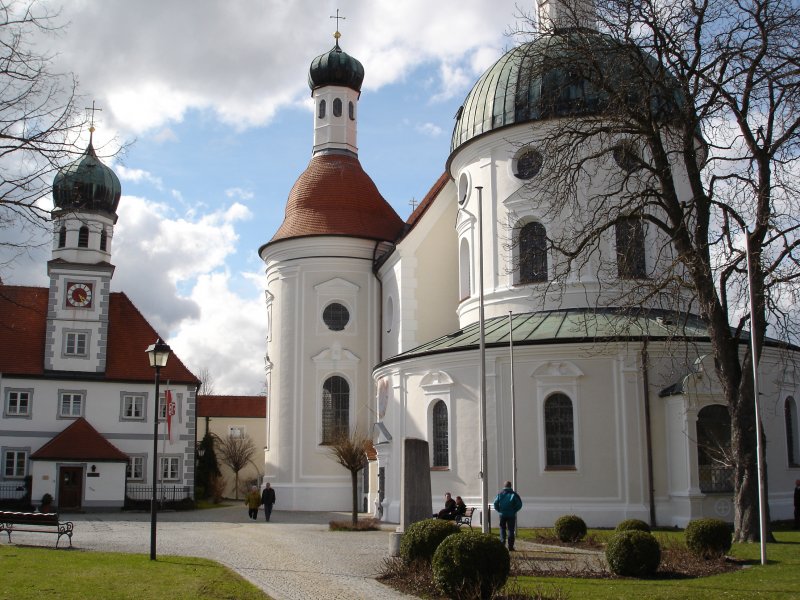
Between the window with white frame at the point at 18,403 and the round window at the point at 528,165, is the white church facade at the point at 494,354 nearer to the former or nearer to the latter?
→ the round window at the point at 528,165

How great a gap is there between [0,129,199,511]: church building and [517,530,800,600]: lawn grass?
94.6ft

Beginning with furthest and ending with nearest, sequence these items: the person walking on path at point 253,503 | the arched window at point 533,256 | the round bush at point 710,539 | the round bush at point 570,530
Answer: the person walking on path at point 253,503 < the arched window at point 533,256 < the round bush at point 570,530 < the round bush at point 710,539

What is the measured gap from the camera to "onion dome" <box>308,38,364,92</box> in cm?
4519

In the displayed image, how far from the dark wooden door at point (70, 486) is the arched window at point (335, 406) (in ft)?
35.3

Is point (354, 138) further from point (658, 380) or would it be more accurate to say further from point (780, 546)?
point (780, 546)

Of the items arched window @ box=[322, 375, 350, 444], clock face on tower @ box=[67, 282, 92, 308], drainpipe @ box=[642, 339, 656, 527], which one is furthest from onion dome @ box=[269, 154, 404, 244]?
drainpipe @ box=[642, 339, 656, 527]

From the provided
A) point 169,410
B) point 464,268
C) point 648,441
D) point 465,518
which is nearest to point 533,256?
point 464,268

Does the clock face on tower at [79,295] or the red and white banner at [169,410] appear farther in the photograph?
the clock face on tower at [79,295]

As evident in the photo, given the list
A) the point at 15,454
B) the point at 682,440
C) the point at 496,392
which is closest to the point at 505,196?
the point at 496,392

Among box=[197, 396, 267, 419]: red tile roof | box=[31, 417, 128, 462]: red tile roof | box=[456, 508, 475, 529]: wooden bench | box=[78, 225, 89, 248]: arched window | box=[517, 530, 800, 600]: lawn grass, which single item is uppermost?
box=[78, 225, 89, 248]: arched window

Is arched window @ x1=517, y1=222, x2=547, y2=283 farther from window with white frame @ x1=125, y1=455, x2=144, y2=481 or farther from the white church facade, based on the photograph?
window with white frame @ x1=125, y1=455, x2=144, y2=481

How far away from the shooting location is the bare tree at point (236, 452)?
6262cm

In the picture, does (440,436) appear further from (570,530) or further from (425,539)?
(425,539)

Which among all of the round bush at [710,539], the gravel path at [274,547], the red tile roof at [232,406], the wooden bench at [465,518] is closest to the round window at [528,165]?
the wooden bench at [465,518]
